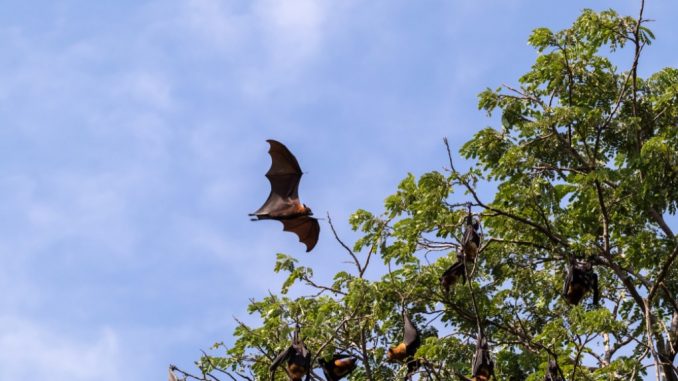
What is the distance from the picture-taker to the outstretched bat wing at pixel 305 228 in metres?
18.0

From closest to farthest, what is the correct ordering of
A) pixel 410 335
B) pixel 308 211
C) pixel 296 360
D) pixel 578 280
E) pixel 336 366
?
pixel 296 360
pixel 410 335
pixel 336 366
pixel 578 280
pixel 308 211

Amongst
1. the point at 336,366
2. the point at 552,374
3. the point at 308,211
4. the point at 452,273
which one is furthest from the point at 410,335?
the point at 308,211

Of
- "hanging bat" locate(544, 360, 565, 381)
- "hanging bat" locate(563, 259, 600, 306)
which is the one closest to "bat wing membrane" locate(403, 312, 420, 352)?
"hanging bat" locate(544, 360, 565, 381)

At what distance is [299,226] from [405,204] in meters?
2.98

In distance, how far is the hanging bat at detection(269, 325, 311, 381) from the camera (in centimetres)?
1200

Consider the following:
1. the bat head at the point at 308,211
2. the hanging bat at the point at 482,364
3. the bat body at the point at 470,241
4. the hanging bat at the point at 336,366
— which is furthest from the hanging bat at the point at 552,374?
the bat head at the point at 308,211

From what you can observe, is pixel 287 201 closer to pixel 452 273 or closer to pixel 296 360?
pixel 452 273

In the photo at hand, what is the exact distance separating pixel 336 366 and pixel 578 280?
11.2 feet

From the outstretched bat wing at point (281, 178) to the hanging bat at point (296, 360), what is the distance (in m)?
5.73

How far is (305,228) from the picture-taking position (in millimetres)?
18000

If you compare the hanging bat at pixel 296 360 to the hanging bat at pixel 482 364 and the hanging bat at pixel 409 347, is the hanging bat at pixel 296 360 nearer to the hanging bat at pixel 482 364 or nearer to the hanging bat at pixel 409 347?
the hanging bat at pixel 409 347

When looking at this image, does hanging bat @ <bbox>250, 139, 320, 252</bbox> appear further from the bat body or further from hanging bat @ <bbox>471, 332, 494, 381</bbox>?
hanging bat @ <bbox>471, 332, 494, 381</bbox>

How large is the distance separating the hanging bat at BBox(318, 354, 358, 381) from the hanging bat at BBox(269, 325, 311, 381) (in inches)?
45.5

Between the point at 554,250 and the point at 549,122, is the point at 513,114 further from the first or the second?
the point at 554,250
